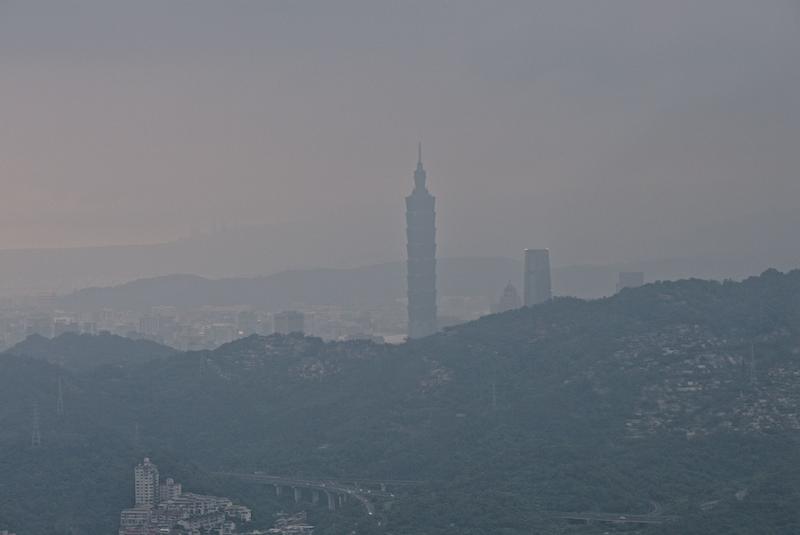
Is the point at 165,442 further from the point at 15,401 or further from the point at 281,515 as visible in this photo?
the point at 281,515

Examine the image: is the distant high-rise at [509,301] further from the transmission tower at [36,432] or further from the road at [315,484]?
the road at [315,484]

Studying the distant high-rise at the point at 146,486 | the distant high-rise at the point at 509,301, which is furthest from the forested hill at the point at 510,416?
the distant high-rise at the point at 509,301

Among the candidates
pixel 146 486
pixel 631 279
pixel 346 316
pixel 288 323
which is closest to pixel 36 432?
pixel 146 486

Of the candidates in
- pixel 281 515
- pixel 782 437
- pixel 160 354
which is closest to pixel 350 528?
pixel 281 515

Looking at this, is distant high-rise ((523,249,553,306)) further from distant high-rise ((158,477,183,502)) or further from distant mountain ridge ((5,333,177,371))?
distant high-rise ((158,477,183,502))

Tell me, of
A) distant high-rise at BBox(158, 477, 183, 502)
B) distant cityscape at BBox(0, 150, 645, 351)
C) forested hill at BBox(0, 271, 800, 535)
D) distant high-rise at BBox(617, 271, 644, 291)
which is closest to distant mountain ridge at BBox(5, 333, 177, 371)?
forested hill at BBox(0, 271, 800, 535)

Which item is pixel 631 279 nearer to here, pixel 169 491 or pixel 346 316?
pixel 346 316
